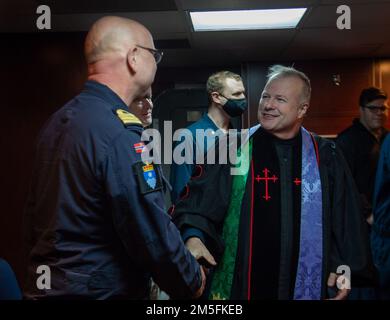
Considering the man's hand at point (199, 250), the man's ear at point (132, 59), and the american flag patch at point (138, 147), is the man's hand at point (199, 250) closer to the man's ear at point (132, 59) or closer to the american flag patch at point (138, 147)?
the american flag patch at point (138, 147)

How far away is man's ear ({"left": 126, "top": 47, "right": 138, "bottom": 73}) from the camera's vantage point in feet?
3.88

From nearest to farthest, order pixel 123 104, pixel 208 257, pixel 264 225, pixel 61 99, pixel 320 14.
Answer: pixel 123 104
pixel 208 257
pixel 264 225
pixel 320 14
pixel 61 99

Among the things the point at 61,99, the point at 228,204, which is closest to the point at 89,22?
the point at 61,99

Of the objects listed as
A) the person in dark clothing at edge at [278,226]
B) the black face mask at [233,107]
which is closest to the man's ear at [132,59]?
Answer: the person in dark clothing at edge at [278,226]

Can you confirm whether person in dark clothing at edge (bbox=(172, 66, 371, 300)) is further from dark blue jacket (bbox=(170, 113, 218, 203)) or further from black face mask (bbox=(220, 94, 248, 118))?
black face mask (bbox=(220, 94, 248, 118))

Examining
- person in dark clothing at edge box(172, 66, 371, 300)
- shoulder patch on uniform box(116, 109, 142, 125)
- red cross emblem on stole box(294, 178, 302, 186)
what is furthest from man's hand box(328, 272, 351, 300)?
shoulder patch on uniform box(116, 109, 142, 125)

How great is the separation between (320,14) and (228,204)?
6.49 feet

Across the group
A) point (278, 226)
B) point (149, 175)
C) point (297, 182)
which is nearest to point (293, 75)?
point (297, 182)

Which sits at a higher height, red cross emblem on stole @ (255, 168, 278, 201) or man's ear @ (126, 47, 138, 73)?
man's ear @ (126, 47, 138, 73)

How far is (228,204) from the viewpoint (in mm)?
1477

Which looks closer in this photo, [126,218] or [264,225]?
[126,218]

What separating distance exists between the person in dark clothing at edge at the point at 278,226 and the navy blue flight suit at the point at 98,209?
0.33 meters

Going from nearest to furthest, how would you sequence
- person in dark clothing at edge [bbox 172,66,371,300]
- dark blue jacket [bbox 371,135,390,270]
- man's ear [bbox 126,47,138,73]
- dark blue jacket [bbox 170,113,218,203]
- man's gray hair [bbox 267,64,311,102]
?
man's ear [bbox 126,47,138,73] < person in dark clothing at edge [bbox 172,66,371,300] < man's gray hair [bbox 267,64,311,102] < dark blue jacket [bbox 371,135,390,270] < dark blue jacket [bbox 170,113,218,203]
